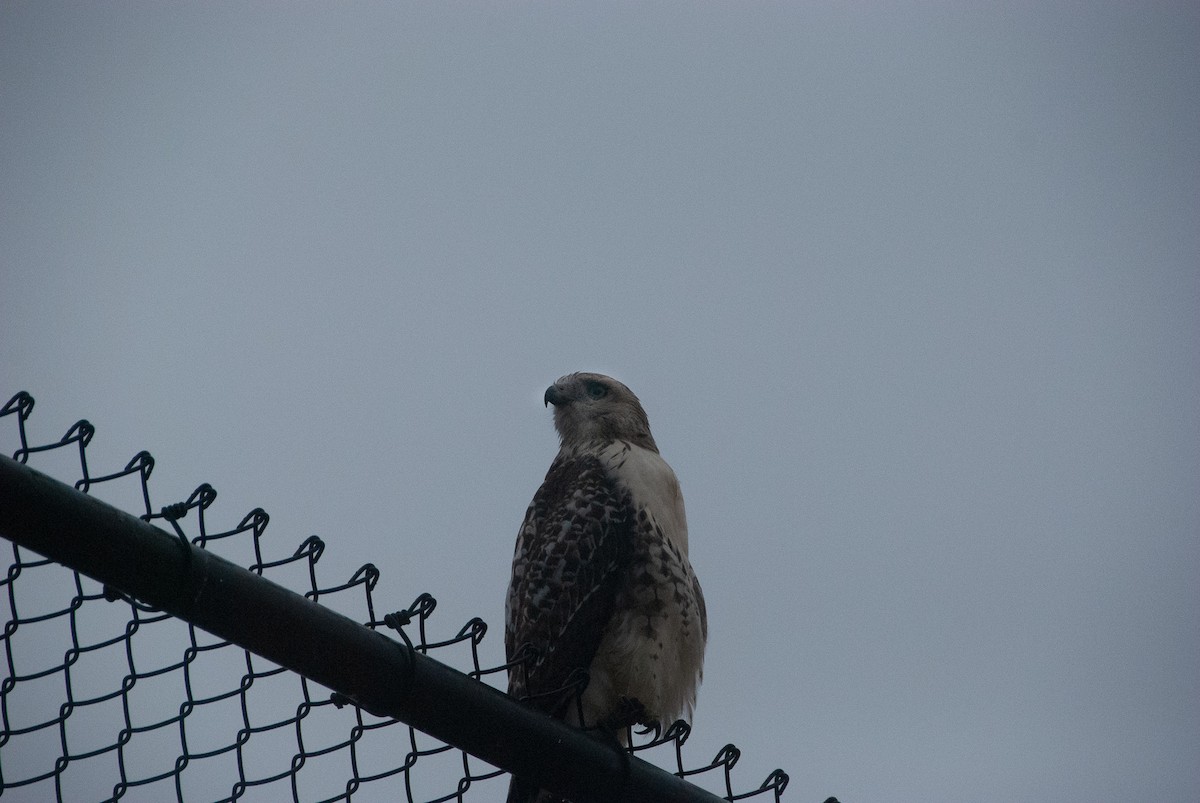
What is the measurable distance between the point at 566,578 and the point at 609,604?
198 millimetres

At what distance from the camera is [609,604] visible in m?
3.84

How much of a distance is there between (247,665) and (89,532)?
1.94 ft

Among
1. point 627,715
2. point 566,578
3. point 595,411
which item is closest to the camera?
point 627,715

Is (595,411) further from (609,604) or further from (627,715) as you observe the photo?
(627,715)

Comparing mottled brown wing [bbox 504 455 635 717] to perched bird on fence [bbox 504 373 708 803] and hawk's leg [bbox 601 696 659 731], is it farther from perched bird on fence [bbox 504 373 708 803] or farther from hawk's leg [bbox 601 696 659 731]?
hawk's leg [bbox 601 696 659 731]

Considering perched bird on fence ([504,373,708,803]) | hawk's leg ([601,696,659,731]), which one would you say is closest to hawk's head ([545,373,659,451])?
perched bird on fence ([504,373,708,803])

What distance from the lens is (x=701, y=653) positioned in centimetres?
397

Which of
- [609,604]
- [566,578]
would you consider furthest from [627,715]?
[566,578]

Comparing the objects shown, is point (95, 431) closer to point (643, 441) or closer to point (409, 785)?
point (409, 785)

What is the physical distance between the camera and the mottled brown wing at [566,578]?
3824 millimetres

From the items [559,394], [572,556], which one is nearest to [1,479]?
[572,556]

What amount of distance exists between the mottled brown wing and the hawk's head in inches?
25.4

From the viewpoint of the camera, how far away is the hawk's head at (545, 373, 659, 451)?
505 centimetres

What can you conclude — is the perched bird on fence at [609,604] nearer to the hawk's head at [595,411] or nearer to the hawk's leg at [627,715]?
the hawk's leg at [627,715]
